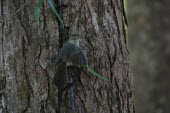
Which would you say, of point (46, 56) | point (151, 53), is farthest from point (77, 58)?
point (151, 53)

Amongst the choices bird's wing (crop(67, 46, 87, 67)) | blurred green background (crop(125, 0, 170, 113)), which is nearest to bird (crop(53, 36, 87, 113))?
bird's wing (crop(67, 46, 87, 67))

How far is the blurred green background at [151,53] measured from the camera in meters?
4.24

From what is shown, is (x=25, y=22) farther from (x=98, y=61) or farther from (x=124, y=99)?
(x=124, y=99)

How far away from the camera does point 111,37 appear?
161 cm

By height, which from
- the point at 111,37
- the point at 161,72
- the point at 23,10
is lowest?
the point at 161,72

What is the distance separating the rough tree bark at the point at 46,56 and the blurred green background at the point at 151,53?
8.85 feet

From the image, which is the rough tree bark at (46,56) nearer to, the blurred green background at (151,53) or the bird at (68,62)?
the bird at (68,62)

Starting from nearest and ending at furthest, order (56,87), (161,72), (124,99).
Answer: (56,87) → (124,99) → (161,72)

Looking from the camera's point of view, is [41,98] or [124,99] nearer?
[41,98]

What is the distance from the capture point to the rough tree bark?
1.54 meters

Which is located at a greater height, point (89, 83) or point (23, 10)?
point (23, 10)

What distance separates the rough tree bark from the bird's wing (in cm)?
6

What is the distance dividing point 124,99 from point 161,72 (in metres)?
2.68

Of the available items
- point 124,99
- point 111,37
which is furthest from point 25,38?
point 124,99
